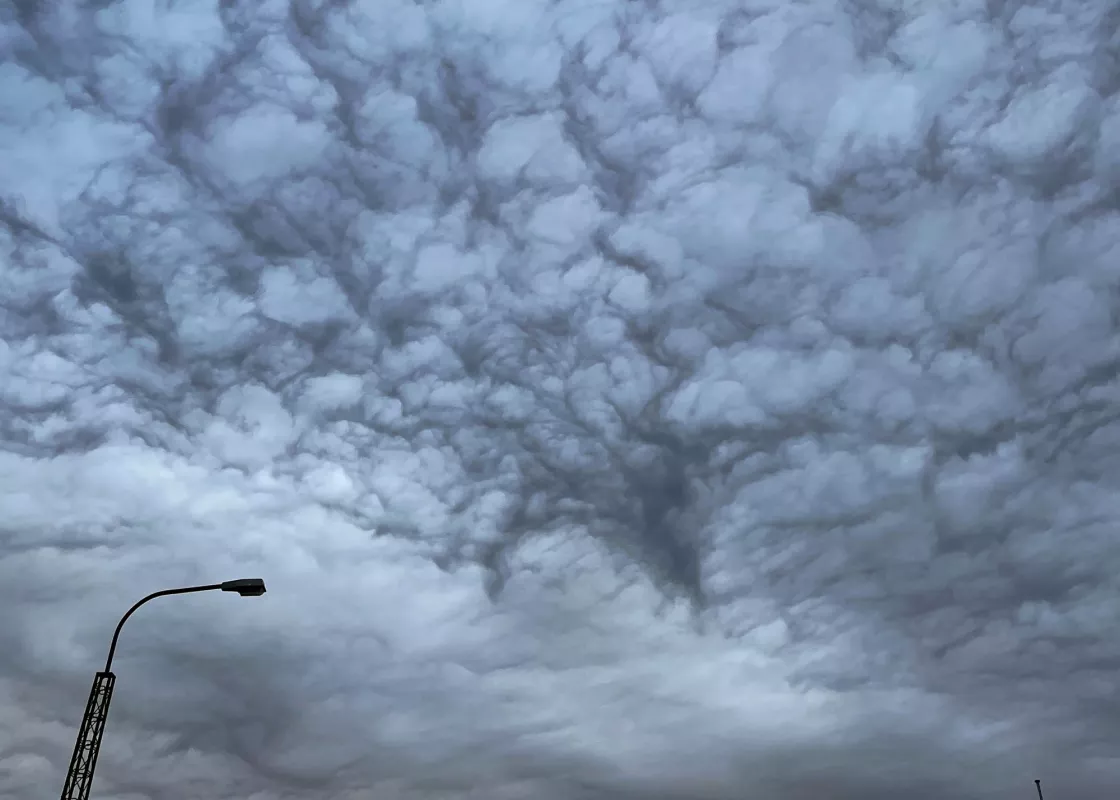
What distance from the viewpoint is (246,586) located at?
27.0m

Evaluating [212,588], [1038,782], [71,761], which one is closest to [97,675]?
[71,761]

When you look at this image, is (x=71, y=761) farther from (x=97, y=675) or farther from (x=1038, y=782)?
(x=1038, y=782)

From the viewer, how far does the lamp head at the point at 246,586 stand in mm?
27031

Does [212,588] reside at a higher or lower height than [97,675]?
higher

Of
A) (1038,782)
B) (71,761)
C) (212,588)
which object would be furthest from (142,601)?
(1038,782)

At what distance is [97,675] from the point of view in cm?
2848

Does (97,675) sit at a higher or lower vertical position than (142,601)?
lower

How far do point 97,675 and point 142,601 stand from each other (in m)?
3.30

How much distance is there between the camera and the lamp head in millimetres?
27031

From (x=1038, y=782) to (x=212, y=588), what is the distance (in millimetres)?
111605

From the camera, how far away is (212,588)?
95.0ft

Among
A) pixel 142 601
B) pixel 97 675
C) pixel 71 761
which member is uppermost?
pixel 142 601

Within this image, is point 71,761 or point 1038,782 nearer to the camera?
point 71,761

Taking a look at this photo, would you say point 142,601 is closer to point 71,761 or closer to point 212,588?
point 212,588
